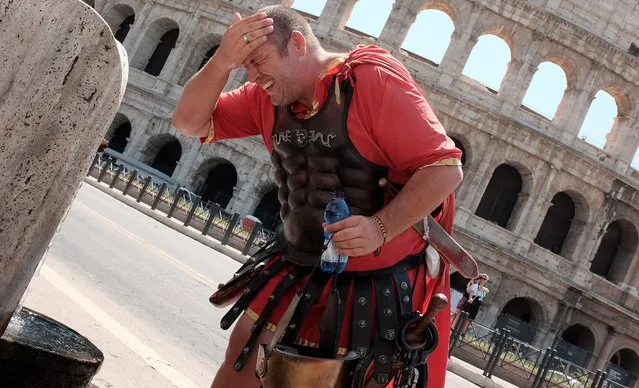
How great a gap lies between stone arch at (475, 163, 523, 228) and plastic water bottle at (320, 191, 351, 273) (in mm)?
20910

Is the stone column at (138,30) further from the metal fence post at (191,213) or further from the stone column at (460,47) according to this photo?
the stone column at (460,47)

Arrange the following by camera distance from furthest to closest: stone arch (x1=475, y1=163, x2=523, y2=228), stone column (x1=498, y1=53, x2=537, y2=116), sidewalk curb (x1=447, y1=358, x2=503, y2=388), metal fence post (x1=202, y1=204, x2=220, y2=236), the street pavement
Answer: stone arch (x1=475, y1=163, x2=523, y2=228), stone column (x1=498, y1=53, x2=537, y2=116), metal fence post (x1=202, y1=204, x2=220, y2=236), sidewalk curb (x1=447, y1=358, x2=503, y2=388), the street pavement

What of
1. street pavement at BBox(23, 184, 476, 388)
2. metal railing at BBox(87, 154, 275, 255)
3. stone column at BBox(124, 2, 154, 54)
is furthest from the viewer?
stone column at BBox(124, 2, 154, 54)

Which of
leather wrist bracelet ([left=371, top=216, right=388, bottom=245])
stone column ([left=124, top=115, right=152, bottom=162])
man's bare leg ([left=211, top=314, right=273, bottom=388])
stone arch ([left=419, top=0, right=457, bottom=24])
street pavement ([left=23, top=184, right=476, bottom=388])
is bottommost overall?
street pavement ([left=23, top=184, right=476, bottom=388])

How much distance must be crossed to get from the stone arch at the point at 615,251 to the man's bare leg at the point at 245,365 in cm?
2395

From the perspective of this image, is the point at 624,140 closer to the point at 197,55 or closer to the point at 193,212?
the point at 193,212

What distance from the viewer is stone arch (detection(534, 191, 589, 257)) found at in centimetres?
2264

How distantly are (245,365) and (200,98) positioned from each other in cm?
105

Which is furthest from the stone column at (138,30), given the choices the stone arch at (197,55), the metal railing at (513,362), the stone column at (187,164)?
the metal railing at (513,362)

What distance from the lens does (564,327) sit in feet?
71.6

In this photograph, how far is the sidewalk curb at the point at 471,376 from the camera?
11.1 metres

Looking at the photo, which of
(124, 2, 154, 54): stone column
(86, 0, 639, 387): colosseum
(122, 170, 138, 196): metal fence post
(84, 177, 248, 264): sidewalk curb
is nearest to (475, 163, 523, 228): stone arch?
(86, 0, 639, 387): colosseum

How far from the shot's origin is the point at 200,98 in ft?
7.73

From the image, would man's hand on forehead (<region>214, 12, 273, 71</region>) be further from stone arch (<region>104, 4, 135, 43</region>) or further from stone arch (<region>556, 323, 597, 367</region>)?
stone arch (<region>104, 4, 135, 43</region>)
